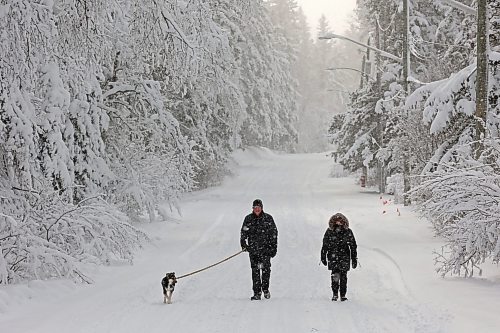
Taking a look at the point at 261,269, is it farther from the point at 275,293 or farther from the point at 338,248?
the point at 338,248

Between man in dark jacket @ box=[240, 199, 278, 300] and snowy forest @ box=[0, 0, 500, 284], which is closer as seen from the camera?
snowy forest @ box=[0, 0, 500, 284]

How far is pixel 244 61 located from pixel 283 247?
25224 mm

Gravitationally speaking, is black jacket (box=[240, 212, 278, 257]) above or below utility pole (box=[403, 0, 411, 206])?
below

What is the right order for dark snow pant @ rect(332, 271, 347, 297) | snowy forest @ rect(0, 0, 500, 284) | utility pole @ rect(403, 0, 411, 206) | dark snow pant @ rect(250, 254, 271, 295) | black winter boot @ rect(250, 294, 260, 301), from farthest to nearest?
1. utility pole @ rect(403, 0, 411, 206)
2. dark snow pant @ rect(250, 254, 271, 295)
3. black winter boot @ rect(250, 294, 260, 301)
4. dark snow pant @ rect(332, 271, 347, 297)
5. snowy forest @ rect(0, 0, 500, 284)

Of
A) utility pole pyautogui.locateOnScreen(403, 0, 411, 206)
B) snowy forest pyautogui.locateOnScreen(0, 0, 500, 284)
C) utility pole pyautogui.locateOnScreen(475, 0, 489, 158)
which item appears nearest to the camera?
snowy forest pyautogui.locateOnScreen(0, 0, 500, 284)

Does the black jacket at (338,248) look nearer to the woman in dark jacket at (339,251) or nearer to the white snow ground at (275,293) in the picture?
the woman in dark jacket at (339,251)

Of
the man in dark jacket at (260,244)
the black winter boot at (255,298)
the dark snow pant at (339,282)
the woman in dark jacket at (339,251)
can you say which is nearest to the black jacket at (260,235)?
the man in dark jacket at (260,244)

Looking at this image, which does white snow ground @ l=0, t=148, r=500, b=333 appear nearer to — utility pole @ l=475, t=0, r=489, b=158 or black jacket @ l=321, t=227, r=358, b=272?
black jacket @ l=321, t=227, r=358, b=272

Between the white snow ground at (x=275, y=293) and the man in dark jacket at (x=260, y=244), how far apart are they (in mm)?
417

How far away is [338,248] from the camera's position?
33.9 ft

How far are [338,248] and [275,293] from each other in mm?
1520

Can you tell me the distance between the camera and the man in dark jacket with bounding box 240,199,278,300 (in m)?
10.5

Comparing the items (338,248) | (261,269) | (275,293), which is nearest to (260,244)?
(261,269)

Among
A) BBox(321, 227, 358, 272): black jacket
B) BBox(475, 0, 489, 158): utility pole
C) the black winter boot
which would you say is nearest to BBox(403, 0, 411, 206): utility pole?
BBox(475, 0, 489, 158): utility pole
